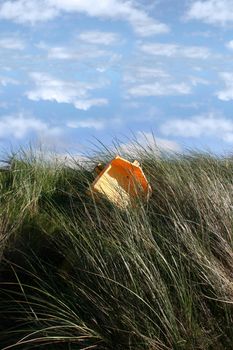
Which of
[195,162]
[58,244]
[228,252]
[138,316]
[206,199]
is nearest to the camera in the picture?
[138,316]

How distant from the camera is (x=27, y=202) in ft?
19.6

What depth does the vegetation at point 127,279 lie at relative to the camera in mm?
3754

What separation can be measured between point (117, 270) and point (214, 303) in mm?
635

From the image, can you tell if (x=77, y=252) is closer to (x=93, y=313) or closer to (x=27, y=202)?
(x=93, y=313)

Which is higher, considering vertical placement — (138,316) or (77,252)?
(77,252)

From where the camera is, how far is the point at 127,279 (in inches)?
154

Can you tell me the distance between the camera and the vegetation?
12.3 feet

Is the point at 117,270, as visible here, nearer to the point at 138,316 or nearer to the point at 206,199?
the point at 138,316

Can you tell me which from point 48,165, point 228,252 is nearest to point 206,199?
point 228,252

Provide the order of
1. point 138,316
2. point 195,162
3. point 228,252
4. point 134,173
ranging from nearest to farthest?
point 138,316, point 228,252, point 134,173, point 195,162

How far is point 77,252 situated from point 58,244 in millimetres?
533

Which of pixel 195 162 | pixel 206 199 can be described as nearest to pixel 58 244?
pixel 206 199

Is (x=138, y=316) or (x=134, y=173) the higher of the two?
(x=134, y=173)

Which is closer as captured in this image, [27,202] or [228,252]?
[228,252]
